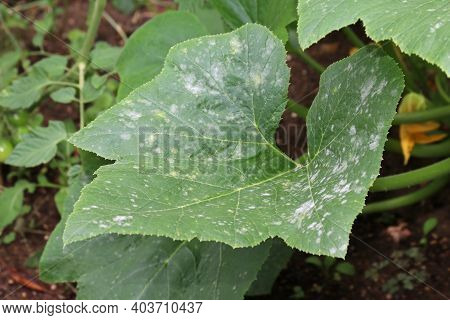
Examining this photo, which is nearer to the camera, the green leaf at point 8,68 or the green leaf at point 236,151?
the green leaf at point 236,151

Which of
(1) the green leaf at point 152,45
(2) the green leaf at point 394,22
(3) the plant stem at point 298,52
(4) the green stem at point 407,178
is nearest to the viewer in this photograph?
(2) the green leaf at point 394,22

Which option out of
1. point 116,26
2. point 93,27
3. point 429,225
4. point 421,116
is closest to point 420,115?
point 421,116

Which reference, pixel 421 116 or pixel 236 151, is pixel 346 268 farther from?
pixel 236 151

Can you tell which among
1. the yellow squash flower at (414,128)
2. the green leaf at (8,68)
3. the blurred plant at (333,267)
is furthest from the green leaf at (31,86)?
the yellow squash flower at (414,128)

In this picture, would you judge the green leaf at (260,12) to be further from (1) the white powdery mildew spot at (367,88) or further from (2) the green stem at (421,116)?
(2) the green stem at (421,116)

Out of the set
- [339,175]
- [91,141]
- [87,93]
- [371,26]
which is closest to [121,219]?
[91,141]

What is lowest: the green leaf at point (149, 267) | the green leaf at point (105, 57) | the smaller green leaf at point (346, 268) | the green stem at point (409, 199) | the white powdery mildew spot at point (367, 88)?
the smaller green leaf at point (346, 268)

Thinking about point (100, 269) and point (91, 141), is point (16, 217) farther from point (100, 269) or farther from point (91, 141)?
point (91, 141)
